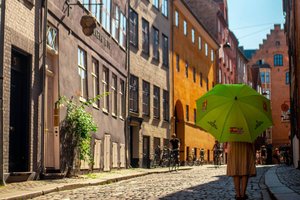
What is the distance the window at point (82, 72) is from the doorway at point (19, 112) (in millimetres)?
4840

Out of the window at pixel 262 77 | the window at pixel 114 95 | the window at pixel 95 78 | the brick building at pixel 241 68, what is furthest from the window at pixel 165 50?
the window at pixel 262 77

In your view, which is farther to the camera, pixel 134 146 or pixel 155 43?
pixel 155 43

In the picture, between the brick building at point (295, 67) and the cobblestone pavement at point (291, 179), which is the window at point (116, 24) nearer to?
the brick building at point (295, 67)

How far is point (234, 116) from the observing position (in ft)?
29.9

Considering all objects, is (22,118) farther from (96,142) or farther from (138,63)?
(138,63)

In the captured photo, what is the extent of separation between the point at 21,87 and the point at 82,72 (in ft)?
17.9

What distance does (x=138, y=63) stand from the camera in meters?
30.7

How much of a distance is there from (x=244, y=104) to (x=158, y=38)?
26.0m

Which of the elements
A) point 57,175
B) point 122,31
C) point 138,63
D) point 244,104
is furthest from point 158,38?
point 244,104

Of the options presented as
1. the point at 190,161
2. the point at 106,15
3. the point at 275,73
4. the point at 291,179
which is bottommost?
the point at 190,161

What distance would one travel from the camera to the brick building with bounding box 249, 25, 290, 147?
87625mm

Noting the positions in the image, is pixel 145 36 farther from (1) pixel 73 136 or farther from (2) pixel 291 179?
(2) pixel 291 179

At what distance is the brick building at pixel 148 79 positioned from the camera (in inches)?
1164

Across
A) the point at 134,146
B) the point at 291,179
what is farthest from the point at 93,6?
the point at 291,179
